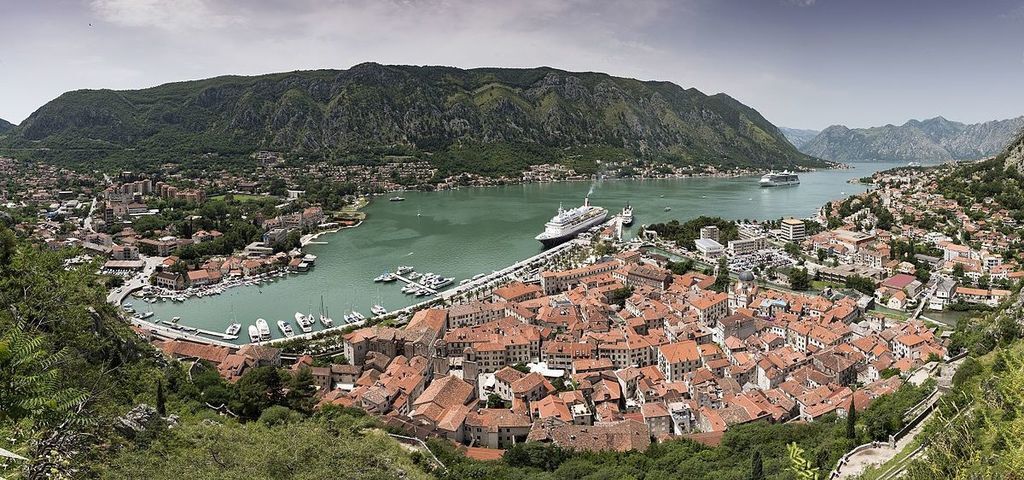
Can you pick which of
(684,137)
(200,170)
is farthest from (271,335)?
(684,137)

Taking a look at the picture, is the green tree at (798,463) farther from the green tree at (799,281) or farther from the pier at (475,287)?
the green tree at (799,281)

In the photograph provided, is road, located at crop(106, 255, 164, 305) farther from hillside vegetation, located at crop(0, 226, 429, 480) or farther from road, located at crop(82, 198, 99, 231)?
hillside vegetation, located at crop(0, 226, 429, 480)

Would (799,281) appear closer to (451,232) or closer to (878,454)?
(878,454)

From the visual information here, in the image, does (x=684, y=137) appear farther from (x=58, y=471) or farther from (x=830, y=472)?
(x=58, y=471)

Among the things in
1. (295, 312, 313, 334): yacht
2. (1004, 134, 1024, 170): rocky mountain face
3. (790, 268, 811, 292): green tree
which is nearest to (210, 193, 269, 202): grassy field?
(295, 312, 313, 334): yacht

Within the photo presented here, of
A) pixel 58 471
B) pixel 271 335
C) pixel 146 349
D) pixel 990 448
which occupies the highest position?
pixel 58 471

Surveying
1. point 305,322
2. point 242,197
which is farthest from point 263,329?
point 242,197
